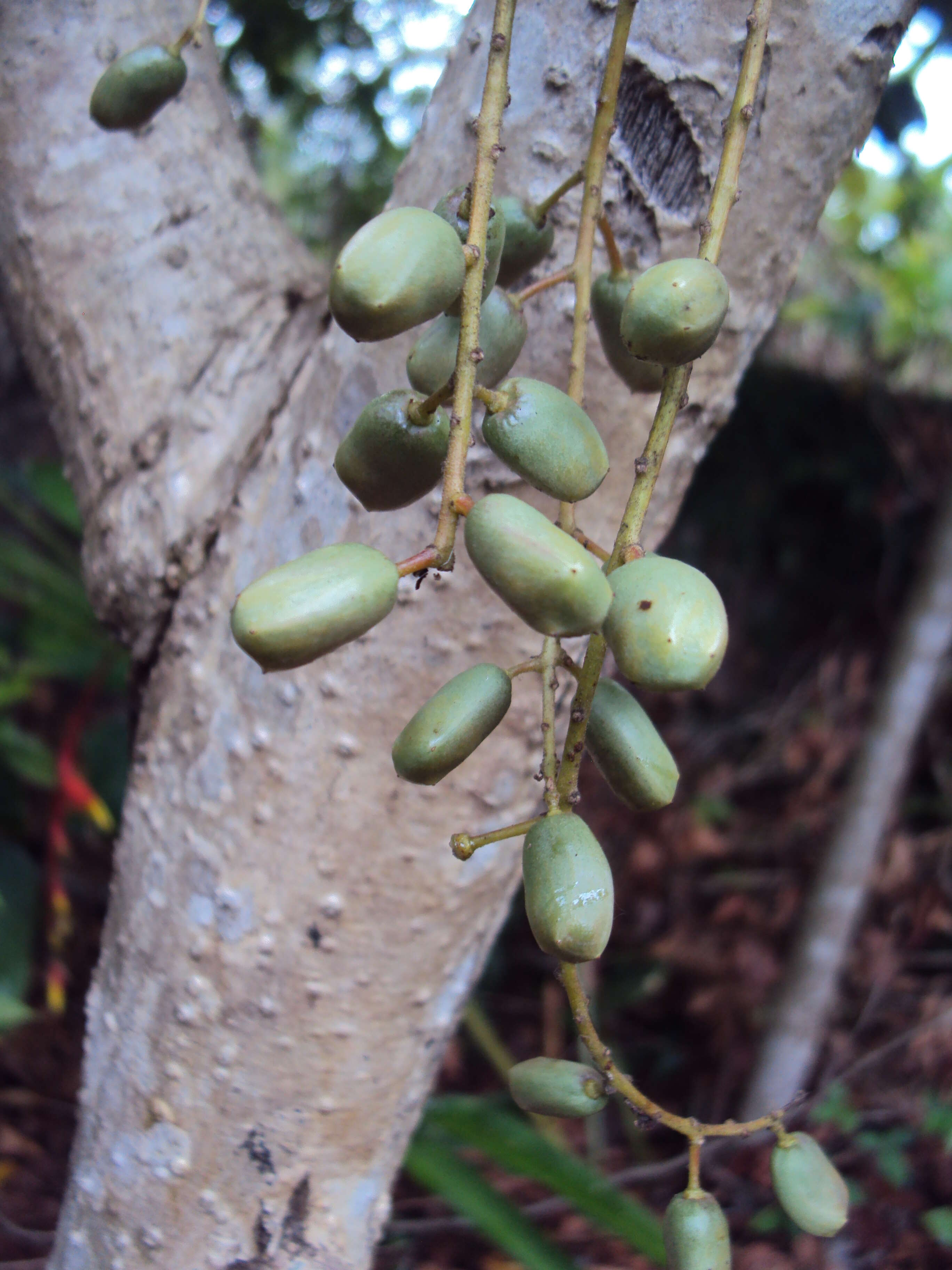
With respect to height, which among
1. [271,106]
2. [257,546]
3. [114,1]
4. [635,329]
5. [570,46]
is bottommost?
[635,329]

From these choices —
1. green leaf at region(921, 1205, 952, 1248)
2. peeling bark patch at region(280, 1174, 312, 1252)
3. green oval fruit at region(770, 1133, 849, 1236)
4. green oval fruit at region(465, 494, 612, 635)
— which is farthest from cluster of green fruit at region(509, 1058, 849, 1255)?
green leaf at region(921, 1205, 952, 1248)

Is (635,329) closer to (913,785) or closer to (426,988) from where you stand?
(426,988)

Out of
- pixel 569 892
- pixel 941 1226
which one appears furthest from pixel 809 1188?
pixel 941 1226

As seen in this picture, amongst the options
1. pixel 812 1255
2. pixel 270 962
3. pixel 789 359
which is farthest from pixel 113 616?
pixel 789 359

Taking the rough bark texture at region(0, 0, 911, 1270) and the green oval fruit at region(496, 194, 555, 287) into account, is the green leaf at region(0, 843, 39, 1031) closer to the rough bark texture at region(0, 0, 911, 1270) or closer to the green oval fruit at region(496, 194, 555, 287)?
the rough bark texture at region(0, 0, 911, 1270)

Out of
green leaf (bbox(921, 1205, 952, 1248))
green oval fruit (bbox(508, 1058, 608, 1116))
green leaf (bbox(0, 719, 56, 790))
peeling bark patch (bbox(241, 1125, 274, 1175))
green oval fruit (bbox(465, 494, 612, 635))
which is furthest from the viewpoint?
green leaf (bbox(0, 719, 56, 790))
